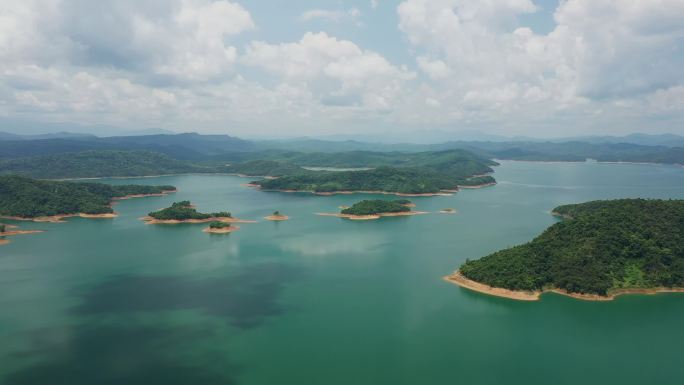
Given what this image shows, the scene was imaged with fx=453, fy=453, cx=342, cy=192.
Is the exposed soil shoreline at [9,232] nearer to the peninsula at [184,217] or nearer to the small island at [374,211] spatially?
the peninsula at [184,217]

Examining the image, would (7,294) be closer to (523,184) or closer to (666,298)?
(666,298)

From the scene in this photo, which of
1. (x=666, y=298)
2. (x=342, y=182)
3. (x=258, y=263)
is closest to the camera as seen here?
(x=666, y=298)

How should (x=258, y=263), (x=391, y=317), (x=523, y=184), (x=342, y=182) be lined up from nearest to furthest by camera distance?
(x=391, y=317) → (x=258, y=263) → (x=342, y=182) → (x=523, y=184)

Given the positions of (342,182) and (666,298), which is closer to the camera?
(666,298)

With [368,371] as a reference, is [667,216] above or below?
above

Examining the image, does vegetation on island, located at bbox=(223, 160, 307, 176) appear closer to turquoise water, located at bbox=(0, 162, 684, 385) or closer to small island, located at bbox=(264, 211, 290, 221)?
small island, located at bbox=(264, 211, 290, 221)

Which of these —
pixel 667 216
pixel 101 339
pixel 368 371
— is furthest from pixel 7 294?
pixel 667 216

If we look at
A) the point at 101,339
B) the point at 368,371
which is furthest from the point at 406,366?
the point at 101,339
